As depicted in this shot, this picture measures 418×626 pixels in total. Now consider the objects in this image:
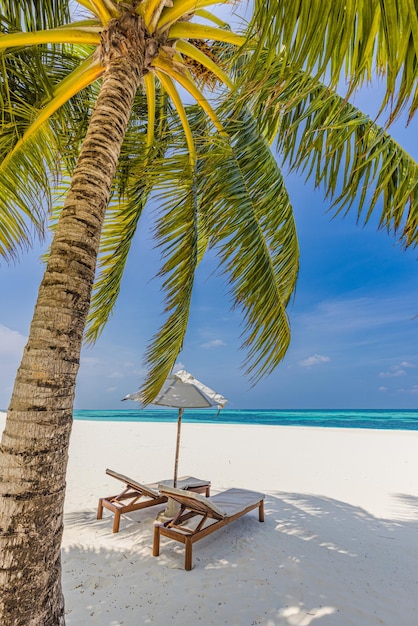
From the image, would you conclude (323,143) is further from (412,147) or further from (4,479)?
(4,479)

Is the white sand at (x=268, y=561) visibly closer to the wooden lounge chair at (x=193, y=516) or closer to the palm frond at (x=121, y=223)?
the wooden lounge chair at (x=193, y=516)

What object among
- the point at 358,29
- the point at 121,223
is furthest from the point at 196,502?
the point at 358,29

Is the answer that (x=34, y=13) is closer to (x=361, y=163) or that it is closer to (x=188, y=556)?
(x=361, y=163)

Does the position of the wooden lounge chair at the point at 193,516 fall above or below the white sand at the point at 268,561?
above

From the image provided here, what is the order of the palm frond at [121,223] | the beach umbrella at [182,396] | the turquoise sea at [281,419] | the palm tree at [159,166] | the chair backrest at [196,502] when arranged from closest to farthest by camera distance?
the palm tree at [159,166] → the chair backrest at [196,502] → the palm frond at [121,223] → the beach umbrella at [182,396] → the turquoise sea at [281,419]

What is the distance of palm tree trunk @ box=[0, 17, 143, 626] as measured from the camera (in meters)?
1.44

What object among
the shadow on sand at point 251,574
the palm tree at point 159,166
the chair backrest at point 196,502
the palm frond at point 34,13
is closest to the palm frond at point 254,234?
the palm tree at point 159,166

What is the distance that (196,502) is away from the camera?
384 cm

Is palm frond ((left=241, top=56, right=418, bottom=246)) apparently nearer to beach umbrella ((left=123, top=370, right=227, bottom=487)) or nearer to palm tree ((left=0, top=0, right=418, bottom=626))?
palm tree ((left=0, top=0, right=418, bottom=626))

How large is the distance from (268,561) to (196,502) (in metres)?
0.95

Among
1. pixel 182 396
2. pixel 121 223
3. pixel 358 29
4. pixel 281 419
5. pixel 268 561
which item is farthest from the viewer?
pixel 281 419

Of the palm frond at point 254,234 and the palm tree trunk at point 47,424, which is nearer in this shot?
the palm tree trunk at point 47,424

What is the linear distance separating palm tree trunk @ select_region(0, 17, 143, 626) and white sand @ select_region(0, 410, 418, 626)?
173 cm

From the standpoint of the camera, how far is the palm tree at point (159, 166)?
4.73 ft
